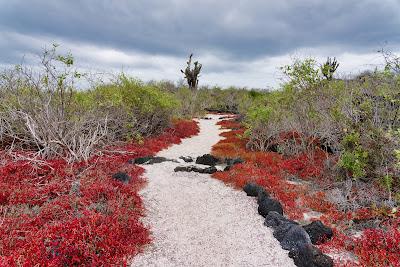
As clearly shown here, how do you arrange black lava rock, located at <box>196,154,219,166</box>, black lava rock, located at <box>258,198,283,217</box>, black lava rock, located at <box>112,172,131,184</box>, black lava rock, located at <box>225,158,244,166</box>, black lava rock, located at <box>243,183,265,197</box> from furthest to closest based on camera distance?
black lava rock, located at <box>196,154,219,166</box>, black lava rock, located at <box>225,158,244,166</box>, black lava rock, located at <box>112,172,131,184</box>, black lava rock, located at <box>243,183,265,197</box>, black lava rock, located at <box>258,198,283,217</box>

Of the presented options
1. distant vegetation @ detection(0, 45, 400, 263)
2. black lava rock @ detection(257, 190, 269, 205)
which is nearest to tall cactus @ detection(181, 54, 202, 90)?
distant vegetation @ detection(0, 45, 400, 263)

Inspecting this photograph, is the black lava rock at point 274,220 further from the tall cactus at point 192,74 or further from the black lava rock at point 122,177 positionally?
the tall cactus at point 192,74

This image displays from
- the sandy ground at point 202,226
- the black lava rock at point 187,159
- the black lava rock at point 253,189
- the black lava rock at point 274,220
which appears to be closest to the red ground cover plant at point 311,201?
the black lava rock at point 253,189

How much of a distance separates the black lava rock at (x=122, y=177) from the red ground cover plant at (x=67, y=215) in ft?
0.56

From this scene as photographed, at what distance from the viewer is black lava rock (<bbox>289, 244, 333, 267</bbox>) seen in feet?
16.9

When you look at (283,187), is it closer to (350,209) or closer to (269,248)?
(350,209)

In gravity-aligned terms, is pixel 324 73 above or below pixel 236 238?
above

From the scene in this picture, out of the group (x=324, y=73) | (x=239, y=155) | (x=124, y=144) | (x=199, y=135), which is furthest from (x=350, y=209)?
(x=199, y=135)

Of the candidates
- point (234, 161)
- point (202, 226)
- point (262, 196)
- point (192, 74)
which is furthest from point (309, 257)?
point (192, 74)

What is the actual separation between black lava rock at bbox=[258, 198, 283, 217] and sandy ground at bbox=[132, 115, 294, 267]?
0.15 metres

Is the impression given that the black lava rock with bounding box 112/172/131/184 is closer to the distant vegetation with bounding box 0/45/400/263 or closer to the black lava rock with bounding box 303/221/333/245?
the distant vegetation with bounding box 0/45/400/263

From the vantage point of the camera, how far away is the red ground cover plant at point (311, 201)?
549 centimetres

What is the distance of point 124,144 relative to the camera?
15.0m

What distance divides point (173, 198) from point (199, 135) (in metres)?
13.3
